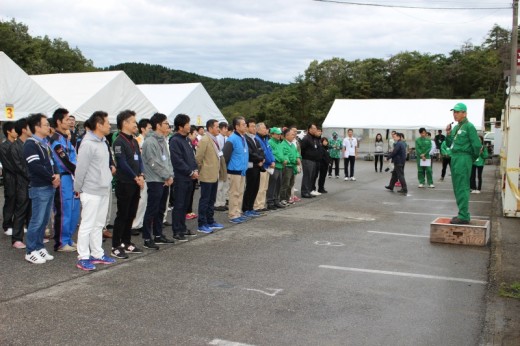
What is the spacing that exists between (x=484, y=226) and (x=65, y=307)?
6395mm

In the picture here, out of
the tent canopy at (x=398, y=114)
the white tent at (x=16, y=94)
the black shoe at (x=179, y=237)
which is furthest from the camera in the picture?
the tent canopy at (x=398, y=114)

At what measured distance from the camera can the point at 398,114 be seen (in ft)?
109

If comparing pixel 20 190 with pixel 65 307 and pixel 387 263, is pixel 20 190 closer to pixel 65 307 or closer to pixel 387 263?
pixel 65 307

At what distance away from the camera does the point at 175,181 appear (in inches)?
314

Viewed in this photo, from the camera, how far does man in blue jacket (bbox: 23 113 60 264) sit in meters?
6.40

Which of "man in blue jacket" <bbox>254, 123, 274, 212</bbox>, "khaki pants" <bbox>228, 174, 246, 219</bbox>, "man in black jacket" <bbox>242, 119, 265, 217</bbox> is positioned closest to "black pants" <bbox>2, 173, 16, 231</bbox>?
"khaki pants" <bbox>228, 174, 246, 219</bbox>

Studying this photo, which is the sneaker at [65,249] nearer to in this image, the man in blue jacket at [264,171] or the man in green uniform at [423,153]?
the man in blue jacket at [264,171]

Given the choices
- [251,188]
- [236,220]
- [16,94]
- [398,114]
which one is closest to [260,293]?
[236,220]

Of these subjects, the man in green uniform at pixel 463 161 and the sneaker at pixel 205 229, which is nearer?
the man in green uniform at pixel 463 161

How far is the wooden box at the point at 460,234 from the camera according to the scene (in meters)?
7.91

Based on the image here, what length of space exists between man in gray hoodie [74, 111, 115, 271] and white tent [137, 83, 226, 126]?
17.0 meters

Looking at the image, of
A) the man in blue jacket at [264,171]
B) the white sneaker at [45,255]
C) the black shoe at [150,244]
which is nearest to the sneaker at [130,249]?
the black shoe at [150,244]

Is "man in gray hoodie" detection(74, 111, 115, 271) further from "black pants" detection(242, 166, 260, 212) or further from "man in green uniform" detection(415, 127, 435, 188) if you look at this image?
"man in green uniform" detection(415, 127, 435, 188)

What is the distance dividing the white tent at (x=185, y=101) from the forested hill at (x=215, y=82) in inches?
1516
